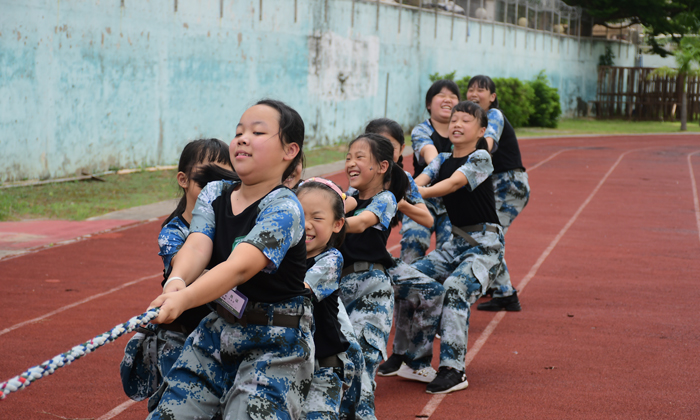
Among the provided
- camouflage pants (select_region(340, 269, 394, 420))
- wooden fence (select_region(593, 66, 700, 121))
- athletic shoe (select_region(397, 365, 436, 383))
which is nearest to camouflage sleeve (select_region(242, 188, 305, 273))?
camouflage pants (select_region(340, 269, 394, 420))

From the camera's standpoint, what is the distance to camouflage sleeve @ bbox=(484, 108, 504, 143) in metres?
6.16

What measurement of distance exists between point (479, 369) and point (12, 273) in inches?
193

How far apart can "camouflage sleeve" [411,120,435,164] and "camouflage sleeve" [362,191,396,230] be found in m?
1.83

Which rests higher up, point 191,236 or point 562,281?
point 191,236

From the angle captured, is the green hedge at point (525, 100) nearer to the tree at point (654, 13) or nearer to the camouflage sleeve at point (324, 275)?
the tree at point (654, 13)

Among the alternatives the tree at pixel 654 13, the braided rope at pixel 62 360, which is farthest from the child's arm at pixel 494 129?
the tree at pixel 654 13

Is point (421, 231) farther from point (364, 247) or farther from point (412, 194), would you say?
point (364, 247)

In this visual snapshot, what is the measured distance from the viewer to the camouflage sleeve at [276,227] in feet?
7.88

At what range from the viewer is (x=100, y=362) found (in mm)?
5359

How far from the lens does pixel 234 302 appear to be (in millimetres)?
2506

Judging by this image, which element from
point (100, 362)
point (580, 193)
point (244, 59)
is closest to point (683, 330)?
point (100, 362)

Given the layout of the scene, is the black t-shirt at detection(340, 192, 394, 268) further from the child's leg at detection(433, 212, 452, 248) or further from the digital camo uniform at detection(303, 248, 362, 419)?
the child's leg at detection(433, 212, 452, 248)

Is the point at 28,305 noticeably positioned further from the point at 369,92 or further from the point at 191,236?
the point at 369,92

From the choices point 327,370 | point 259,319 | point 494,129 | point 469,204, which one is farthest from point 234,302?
point 494,129
